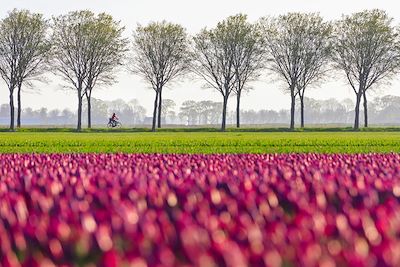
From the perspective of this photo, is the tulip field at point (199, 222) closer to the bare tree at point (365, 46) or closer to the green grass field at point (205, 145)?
the green grass field at point (205, 145)

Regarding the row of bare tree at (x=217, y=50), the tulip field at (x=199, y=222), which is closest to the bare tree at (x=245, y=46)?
the row of bare tree at (x=217, y=50)

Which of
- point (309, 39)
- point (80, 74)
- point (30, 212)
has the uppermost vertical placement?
point (309, 39)

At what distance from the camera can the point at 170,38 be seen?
74750mm

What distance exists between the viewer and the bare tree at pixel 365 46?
70.6 m

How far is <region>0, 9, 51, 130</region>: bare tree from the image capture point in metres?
69.6

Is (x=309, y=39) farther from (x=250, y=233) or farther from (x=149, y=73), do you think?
(x=250, y=233)

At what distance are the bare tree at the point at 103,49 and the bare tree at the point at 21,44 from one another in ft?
15.9

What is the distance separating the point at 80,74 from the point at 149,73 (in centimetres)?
833

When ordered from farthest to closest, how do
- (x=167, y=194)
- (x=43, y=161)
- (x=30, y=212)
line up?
(x=43, y=161) < (x=167, y=194) < (x=30, y=212)

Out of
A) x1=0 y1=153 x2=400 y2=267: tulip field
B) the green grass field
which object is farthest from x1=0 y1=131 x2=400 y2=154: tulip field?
x1=0 y1=153 x2=400 y2=267: tulip field

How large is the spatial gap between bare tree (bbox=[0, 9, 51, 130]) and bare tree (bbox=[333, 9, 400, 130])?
106 ft

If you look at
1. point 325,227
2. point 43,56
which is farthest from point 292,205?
point 43,56

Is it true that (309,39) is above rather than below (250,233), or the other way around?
above

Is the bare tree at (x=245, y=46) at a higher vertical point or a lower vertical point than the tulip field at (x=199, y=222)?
higher
